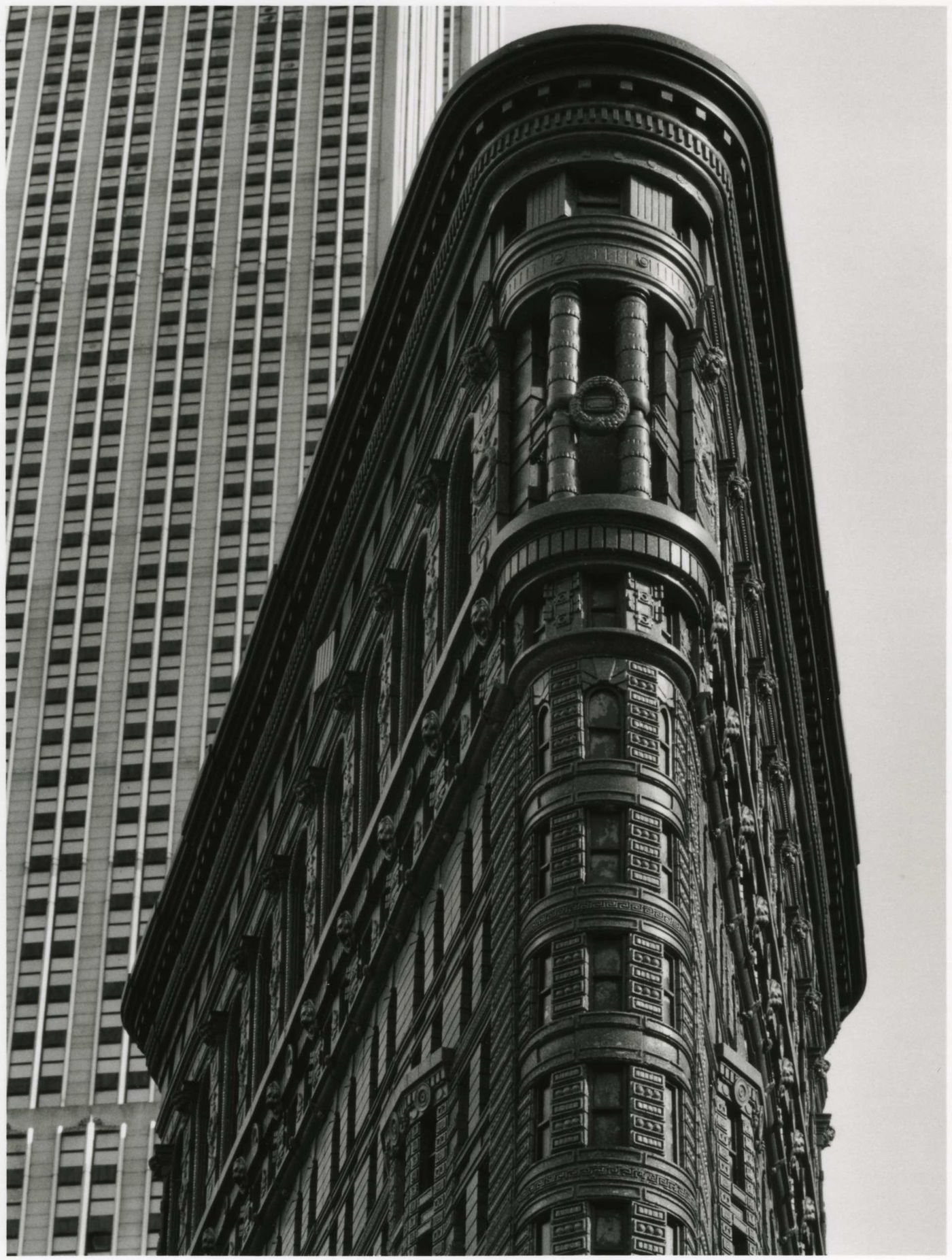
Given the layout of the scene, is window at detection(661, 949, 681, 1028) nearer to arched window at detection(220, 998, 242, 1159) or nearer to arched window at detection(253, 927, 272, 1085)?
arched window at detection(253, 927, 272, 1085)

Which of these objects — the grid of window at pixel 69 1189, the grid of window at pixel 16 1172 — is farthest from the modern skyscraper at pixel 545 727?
the grid of window at pixel 16 1172

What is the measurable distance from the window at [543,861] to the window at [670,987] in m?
3.38

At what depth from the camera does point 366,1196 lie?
8688 cm

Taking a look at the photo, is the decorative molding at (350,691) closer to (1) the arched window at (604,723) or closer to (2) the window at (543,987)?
(1) the arched window at (604,723)

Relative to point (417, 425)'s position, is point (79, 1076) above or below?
above

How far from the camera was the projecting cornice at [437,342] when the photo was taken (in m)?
89.4

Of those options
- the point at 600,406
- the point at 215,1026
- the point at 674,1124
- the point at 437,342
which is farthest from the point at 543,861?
the point at 215,1026

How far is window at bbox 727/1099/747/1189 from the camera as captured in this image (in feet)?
276

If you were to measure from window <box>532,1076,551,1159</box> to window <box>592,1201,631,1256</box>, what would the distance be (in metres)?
2.26

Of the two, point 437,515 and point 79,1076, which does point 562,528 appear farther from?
point 79,1076

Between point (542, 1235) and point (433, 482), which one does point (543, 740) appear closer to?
point (542, 1235)

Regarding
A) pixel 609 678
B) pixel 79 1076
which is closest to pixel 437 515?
pixel 609 678

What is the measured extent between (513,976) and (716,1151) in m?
9.61

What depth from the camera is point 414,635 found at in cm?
9438
